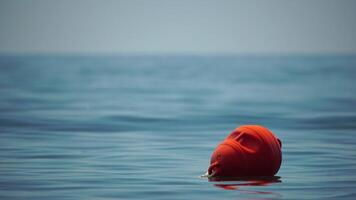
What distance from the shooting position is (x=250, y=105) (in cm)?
3722

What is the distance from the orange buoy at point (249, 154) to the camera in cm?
1358

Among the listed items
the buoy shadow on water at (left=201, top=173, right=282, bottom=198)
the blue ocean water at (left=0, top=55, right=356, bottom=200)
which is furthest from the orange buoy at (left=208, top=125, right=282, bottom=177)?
the blue ocean water at (left=0, top=55, right=356, bottom=200)

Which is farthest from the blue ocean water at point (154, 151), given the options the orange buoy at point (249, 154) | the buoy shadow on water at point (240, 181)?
the orange buoy at point (249, 154)

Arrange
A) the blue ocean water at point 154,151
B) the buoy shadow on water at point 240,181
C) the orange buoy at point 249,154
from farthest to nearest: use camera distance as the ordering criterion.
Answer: the orange buoy at point 249,154
the buoy shadow on water at point 240,181
the blue ocean water at point 154,151

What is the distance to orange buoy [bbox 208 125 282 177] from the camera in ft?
44.5

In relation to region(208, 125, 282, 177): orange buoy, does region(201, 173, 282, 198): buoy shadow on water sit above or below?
below

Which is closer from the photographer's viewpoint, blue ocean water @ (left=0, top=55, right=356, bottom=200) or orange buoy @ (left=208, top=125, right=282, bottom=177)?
blue ocean water @ (left=0, top=55, right=356, bottom=200)

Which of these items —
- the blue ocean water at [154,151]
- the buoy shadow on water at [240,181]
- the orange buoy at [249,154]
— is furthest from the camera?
the orange buoy at [249,154]

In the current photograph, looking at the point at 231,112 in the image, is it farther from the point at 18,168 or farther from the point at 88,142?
the point at 18,168

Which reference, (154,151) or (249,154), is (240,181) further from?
(154,151)

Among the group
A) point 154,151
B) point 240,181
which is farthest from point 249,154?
point 154,151

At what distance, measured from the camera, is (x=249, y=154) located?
44.7 ft

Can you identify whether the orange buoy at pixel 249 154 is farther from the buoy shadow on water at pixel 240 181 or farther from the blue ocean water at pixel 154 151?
the blue ocean water at pixel 154 151

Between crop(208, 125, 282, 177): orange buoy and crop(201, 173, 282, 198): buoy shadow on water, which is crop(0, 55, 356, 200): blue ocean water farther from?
crop(208, 125, 282, 177): orange buoy
